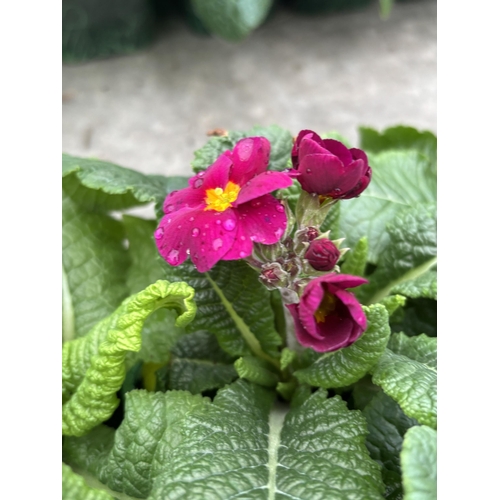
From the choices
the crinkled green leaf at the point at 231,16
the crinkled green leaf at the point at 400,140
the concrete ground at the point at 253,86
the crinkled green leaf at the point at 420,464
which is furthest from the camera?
the concrete ground at the point at 253,86

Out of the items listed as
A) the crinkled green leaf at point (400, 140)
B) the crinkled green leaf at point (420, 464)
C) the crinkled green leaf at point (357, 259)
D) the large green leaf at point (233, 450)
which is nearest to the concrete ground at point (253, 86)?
A: the crinkled green leaf at point (400, 140)

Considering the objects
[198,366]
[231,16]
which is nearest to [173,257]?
[198,366]

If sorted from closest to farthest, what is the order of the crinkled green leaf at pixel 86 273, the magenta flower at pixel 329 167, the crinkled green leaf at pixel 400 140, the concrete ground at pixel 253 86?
the magenta flower at pixel 329 167 → the crinkled green leaf at pixel 86 273 → the crinkled green leaf at pixel 400 140 → the concrete ground at pixel 253 86

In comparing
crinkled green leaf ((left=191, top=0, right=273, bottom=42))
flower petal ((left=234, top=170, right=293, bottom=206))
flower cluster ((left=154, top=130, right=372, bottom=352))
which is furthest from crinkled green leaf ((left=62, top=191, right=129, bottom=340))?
crinkled green leaf ((left=191, top=0, right=273, bottom=42))

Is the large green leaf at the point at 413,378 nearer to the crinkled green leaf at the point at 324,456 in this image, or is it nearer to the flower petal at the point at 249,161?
the crinkled green leaf at the point at 324,456

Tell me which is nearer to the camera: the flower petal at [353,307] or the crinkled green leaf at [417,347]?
the flower petal at [353,307]

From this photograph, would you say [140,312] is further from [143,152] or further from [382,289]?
[143,152]

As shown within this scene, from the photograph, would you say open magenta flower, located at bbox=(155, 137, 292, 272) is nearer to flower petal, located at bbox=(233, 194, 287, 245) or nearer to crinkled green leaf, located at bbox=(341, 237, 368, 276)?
flower petal, located at bbox=(233, 194, 287, 245)

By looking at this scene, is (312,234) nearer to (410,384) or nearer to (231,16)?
(410,384)
